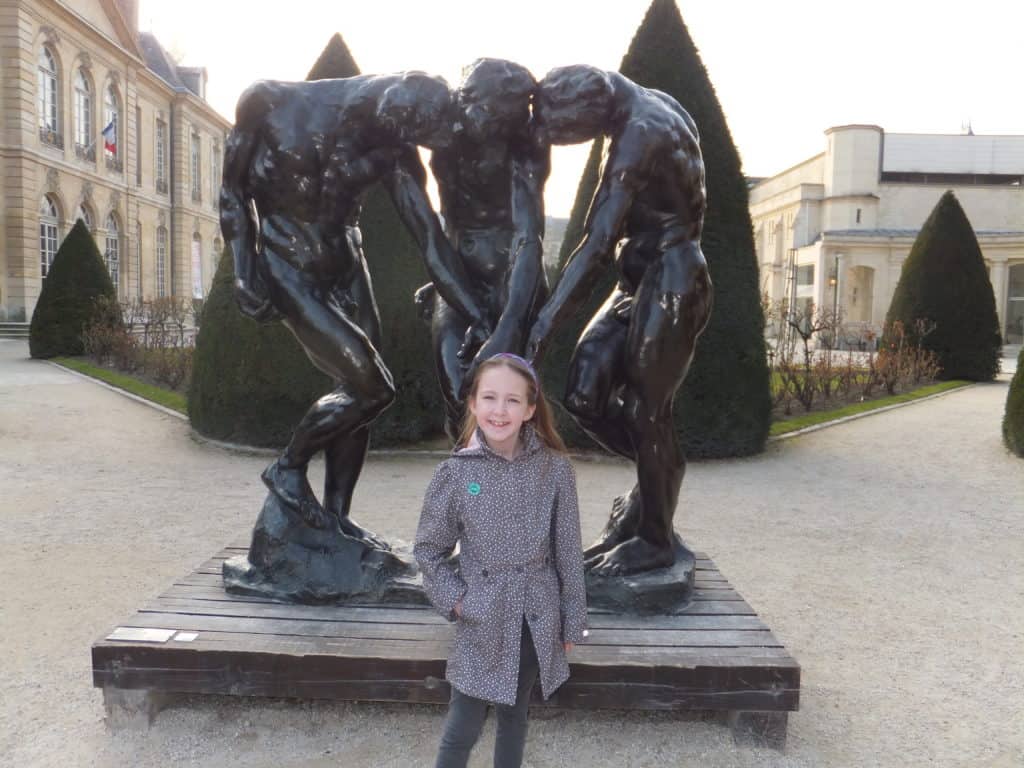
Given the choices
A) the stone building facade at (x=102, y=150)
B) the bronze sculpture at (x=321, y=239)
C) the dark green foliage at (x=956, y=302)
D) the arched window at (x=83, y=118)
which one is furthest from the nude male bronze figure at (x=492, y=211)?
the arched window at (x=83, y=118)

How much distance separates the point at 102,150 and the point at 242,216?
111ft

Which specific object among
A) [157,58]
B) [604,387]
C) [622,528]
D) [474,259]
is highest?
[157,58]

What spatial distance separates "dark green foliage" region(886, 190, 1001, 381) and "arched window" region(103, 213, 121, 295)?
29929 mm

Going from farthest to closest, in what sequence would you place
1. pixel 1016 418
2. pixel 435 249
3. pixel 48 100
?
1. pixel 48 100
2. pixel 1016 418
3. pixel 435 249

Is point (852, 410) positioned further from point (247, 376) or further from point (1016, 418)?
point (247, 376)

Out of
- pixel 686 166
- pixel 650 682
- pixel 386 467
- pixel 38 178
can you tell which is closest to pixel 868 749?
pixel 650 682

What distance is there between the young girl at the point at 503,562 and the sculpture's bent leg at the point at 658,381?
116 cm

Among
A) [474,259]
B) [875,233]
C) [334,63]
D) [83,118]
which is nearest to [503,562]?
[474,259]

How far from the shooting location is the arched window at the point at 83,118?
105 ft

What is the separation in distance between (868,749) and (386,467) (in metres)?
6.09

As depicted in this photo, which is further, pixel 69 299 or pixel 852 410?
pixel 69 299

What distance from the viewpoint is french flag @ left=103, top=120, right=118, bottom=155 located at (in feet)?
104

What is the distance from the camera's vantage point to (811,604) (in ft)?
15.6

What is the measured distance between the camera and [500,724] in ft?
8.15
